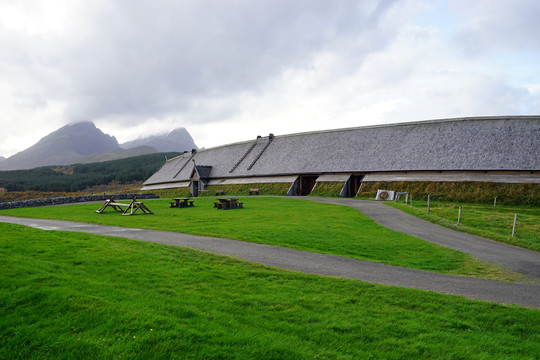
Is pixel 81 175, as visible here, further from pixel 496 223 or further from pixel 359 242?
pixel 496 223

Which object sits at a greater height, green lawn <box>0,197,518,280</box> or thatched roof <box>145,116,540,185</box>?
thatched roof <box>145,116,540,185</box>

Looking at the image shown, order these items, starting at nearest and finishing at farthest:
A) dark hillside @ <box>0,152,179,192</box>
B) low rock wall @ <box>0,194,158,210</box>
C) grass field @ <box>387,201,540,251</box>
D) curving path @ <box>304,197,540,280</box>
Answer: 1. curving path @ <box>304,197,540,280</box>
2. grass field @ <box>387,201,540,251</box>
3. low rock wall @ <box>0,194,158,210</box>
4. dark hillside @ <box>0,152,179,192</box>

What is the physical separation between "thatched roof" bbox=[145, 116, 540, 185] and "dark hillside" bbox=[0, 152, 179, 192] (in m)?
63.4

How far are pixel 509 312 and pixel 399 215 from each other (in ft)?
56.9

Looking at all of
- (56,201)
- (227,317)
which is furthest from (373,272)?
(56,201)

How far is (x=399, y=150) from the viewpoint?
4128 centimetres

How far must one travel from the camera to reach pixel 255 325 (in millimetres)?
5293

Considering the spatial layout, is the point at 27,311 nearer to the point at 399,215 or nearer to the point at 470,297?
the point at 470,297

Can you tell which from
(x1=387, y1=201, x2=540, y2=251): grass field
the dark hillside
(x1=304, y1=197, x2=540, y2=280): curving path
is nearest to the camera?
(x1=304, y1=197, x2=540, y2=280): curving path

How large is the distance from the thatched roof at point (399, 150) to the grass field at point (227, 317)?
33.2 meters

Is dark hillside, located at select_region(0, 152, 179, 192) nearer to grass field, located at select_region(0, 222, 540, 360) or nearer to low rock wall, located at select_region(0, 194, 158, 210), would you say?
low rock wall, located at select_region(0, 194, 158, 210)

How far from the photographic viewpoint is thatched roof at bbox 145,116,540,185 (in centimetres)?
3428

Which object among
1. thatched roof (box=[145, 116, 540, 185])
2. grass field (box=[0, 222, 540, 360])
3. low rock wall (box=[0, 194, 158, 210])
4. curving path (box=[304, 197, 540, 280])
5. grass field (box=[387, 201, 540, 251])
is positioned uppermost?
thatched roof (box=[145, 116, 540, 185])

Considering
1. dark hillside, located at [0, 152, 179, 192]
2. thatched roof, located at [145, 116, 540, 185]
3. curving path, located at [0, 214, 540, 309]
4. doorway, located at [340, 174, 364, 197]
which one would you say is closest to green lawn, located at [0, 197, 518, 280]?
curving path, located at [0, 214, 540, 309]
